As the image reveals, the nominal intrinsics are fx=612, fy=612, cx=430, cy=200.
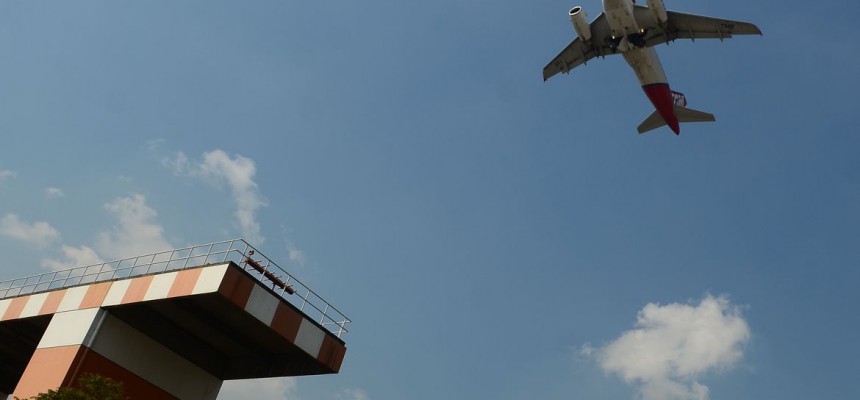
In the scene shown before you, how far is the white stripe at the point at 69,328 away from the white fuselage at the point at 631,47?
2851 centimetres

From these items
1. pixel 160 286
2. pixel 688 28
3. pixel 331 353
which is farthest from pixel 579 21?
pixel 160 286

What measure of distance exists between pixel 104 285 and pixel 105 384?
27.4 ft

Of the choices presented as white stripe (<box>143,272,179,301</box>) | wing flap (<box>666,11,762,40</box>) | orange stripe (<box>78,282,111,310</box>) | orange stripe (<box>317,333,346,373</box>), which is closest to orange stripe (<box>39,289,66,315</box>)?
orange stripe (<box>78,282,111,310</box>)

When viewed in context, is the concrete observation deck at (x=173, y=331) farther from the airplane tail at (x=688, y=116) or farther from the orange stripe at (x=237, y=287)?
the airplane tail at (x=688, y=116)

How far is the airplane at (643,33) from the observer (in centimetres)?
3212

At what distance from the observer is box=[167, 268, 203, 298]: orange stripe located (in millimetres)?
25828

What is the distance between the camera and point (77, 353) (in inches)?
990

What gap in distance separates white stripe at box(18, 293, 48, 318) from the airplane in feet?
102

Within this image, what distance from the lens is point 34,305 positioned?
29844 mm

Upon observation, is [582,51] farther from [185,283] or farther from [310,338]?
[185,283]

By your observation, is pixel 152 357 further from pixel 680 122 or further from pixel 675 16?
pixel 680 122

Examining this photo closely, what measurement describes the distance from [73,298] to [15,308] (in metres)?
5.15

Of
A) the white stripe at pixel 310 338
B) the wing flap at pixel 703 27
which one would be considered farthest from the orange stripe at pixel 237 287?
the wing flap at pixel 703 27

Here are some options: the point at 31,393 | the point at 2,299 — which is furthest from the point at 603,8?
the point at 2,299
